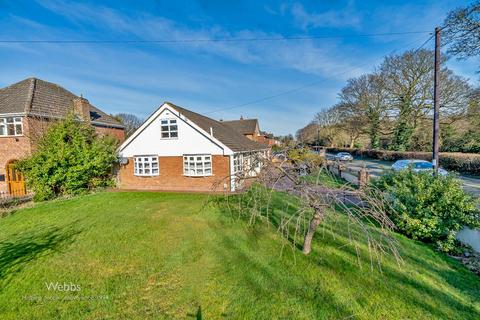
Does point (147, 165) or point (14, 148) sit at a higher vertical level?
point (14, 148)

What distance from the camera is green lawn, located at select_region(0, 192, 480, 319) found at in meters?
3.94

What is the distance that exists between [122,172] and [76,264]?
11.9m

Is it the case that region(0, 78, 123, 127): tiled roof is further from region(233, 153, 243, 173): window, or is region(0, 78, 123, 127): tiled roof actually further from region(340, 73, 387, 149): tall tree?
region(340, 73, 387, 149): tall tree

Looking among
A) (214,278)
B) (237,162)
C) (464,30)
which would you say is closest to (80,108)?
(237,162)

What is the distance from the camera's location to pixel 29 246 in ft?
22.6

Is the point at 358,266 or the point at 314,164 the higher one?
the point at 314,164

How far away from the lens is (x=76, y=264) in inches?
223

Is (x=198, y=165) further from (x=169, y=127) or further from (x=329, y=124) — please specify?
(x=329, y=124)

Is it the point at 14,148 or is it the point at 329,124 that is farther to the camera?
the point at 329,124

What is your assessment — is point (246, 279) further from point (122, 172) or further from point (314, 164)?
point (122, 172)

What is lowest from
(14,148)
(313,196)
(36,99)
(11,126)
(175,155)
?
(313,196)

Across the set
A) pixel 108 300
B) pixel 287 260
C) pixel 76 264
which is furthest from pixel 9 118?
pixel 287 260

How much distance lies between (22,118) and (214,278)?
18.0 meters

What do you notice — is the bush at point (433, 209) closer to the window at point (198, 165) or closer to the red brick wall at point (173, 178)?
the red brick wall at point (173, 178)
